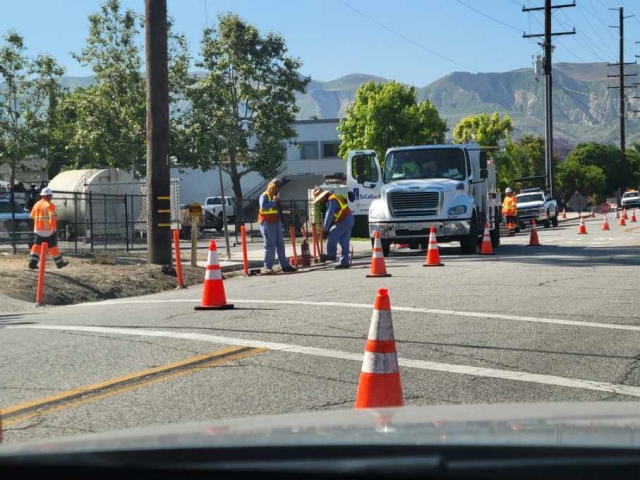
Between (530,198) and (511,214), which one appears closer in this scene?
(511,214)

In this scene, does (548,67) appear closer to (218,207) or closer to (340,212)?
(218,207)

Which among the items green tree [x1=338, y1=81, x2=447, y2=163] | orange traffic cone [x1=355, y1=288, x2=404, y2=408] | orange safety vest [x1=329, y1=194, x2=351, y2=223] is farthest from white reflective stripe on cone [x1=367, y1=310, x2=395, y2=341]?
green tree [x1=338, y1=81, x2=447, y2=163]

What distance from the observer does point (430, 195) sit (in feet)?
79.7

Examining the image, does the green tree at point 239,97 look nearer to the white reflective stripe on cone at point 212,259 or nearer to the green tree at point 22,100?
the green tree at point 22,100

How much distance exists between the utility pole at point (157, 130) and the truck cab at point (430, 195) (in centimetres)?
622

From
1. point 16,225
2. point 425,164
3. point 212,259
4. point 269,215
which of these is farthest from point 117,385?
point 16,225

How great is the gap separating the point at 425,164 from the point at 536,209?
2386cm

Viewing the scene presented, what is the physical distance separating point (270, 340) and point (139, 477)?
25.3 feet

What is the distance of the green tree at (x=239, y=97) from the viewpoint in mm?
49125

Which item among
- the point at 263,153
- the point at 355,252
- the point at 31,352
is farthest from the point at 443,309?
the point at 263,153

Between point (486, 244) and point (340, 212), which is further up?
point (340, 212)

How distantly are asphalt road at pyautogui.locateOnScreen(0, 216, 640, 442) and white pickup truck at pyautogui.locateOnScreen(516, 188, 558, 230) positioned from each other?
108 ft

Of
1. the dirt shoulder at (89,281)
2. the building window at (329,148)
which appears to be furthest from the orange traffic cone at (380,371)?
the building window at (329,148)

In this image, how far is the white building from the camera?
2891 inches
